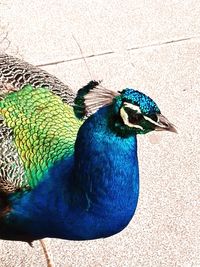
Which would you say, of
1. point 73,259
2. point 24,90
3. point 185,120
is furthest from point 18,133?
point 185,120

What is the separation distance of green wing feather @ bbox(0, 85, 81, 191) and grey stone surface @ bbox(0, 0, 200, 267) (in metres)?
0.66

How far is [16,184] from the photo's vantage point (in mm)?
2324

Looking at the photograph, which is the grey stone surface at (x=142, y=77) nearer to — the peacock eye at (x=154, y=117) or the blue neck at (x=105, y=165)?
the blue neck at (x=105, y=165)

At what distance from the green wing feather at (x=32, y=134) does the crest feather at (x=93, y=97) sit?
29 centimetres

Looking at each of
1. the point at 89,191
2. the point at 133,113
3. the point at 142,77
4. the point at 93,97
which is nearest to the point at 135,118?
the point at 133,113

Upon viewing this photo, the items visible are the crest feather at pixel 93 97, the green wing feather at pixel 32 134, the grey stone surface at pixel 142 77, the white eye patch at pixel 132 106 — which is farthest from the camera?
the grey stone surface at pixel 142 77

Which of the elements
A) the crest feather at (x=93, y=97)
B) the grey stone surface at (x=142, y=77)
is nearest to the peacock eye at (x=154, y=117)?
the crest feather at (x=93, y=97)

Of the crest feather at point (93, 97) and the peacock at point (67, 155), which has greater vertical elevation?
the crest feather at point (93, 97)

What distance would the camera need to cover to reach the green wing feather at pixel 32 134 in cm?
233

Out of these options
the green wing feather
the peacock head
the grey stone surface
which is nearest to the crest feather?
the peacock head

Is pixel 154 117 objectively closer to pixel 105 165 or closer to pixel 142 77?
pixel 105 165

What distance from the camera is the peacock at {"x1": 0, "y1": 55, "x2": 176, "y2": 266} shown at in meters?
1.99

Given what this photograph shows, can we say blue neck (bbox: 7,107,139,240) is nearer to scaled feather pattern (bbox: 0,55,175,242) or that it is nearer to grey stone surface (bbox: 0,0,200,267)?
scaled feather pattern (bbox: 0,55,175,242)

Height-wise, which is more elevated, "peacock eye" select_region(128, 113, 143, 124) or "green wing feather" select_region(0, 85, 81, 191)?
"peacock eye" select_region(128, 113, 143, 124)
